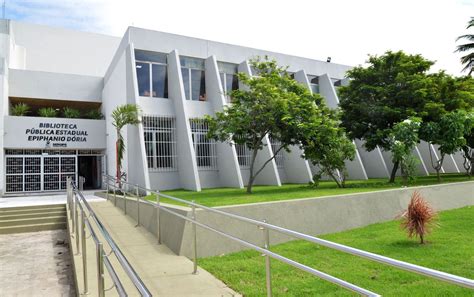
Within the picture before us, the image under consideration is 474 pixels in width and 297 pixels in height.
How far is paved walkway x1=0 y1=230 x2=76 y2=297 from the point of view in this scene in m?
5.34

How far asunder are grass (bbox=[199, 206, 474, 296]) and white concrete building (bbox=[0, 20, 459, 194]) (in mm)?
8896

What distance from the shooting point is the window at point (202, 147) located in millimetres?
17812

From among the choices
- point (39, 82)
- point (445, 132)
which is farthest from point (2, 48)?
point (445, 132)

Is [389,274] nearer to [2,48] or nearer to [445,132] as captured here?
[445,132]

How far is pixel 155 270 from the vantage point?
5.51m

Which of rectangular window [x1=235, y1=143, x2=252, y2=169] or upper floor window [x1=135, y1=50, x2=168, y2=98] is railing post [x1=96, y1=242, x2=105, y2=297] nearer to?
upper floor window [x1=135, y1=50, x2=168, y2=98]

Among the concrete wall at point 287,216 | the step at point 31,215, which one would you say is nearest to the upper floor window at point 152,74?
the step at point 31,215

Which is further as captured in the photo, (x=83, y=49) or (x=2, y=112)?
(x=83, y=49)

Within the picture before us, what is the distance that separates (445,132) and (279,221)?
11.4 m

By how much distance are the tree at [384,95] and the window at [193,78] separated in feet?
24.7

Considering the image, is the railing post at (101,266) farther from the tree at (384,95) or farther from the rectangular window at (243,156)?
the rectangular window at (243,156)

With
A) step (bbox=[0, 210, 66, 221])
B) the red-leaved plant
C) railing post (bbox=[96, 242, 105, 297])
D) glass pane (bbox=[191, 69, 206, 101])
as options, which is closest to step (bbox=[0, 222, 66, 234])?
step (bbox=[0, 210, 66, 221])

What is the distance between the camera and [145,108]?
666 inches

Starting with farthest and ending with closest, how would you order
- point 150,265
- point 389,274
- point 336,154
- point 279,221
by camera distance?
point 336,154, point 279,221, point 150,265, point 389,274
